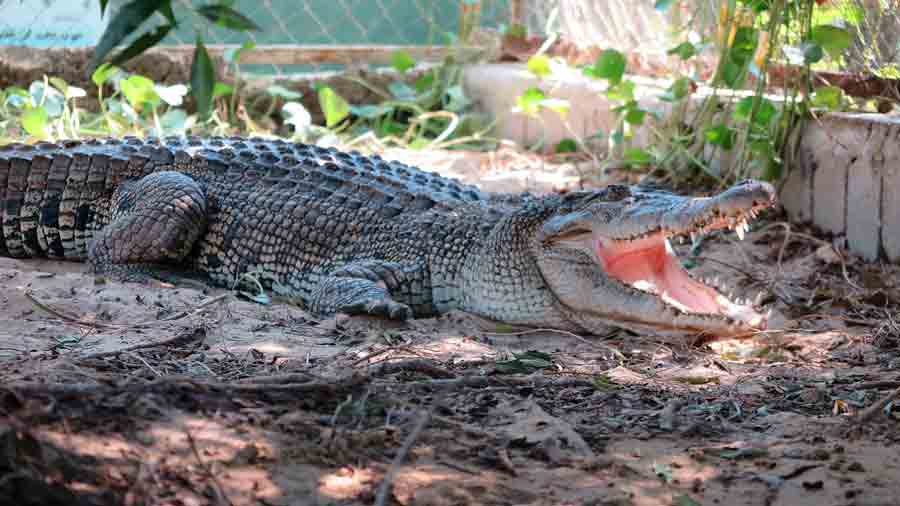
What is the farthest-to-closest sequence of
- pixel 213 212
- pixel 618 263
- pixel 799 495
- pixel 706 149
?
pixel 706 149, pixel 213 212, pixel 618 263, pixel 799 495

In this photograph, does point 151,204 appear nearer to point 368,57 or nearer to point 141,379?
point 141,379

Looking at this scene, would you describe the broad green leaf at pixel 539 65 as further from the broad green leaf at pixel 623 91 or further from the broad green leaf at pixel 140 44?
the broad green leaf at pixel 140 44

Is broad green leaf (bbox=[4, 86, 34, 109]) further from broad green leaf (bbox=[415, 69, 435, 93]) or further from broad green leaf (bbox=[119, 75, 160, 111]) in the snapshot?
broad green leaf (bbox=[415, 69, 435, 93])

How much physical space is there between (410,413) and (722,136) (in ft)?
12.3

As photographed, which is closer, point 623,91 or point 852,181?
point 852,181

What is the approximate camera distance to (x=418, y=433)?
8.05ft

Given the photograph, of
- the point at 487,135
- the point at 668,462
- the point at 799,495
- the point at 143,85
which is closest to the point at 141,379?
the point at 668,462

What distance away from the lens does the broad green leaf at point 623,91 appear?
6.46 meters

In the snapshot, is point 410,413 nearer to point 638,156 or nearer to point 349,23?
point 638,156

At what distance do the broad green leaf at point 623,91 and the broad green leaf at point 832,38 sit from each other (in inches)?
58.9

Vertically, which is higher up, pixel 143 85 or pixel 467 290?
pixel 143 85

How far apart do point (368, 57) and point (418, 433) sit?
22.3 feet

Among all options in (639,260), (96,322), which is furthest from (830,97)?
(96,322)

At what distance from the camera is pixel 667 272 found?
13.7ft
